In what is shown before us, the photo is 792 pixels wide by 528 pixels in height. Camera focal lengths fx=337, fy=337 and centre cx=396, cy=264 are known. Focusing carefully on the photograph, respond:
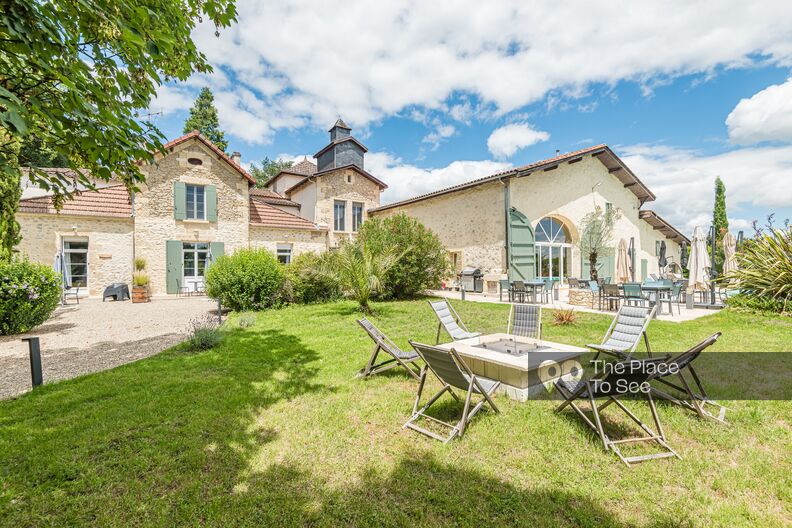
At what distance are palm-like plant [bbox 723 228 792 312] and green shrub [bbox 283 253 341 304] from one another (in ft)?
40.7

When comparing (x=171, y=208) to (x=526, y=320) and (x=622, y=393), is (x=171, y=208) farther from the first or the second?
(x=622, y=393)

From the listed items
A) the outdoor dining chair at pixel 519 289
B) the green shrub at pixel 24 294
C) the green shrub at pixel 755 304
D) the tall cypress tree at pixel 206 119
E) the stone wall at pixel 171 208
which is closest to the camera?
the green shrub at pixel 24 294

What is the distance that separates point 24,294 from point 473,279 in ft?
47.6

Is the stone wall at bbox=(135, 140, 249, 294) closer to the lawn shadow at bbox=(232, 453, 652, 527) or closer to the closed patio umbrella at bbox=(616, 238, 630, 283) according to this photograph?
the lawn shadow at bbox=(232, 453, 652, 527)

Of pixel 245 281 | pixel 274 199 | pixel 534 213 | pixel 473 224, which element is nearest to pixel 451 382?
pixel 245 281

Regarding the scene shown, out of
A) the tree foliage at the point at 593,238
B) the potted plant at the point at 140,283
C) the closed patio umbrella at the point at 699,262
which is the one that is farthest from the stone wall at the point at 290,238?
the closed patio umbrella at the point at 699,262

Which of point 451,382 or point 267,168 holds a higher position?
point 267,168

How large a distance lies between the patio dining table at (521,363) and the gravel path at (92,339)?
5.66 meters

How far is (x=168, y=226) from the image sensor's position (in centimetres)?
1551

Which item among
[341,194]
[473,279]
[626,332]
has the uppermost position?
[341,194]

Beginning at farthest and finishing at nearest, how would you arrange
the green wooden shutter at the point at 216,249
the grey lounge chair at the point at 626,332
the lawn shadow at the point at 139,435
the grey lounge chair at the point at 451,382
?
1. the green wooden shutter at the point at 216,249
2. the grey lounge chair at the point at 626,332
3. the grey lounge chair at the point at 451,382
4. the lawn shadow at the point at 139,435

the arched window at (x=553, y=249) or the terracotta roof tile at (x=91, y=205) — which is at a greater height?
the terracotta roof tile at (x=91, y=205)

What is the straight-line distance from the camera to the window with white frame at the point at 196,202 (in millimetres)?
15914

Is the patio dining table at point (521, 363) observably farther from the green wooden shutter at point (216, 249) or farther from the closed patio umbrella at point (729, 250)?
the green wooden shutter at point (216, 249)
